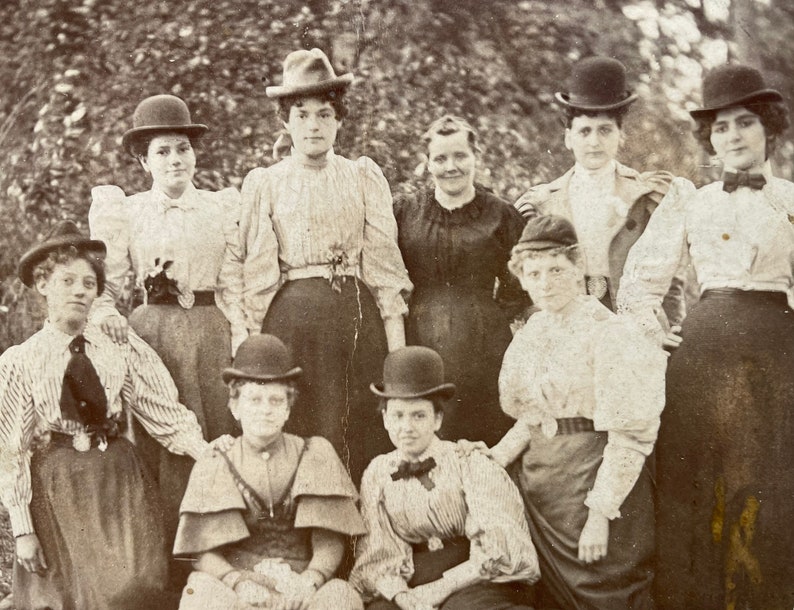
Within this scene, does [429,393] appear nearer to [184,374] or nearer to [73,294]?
[184,374]

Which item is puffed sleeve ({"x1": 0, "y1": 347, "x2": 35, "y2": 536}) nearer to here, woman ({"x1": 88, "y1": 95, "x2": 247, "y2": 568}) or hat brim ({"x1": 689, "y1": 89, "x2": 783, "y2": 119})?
woman ({"x1": 88, "y1": 95, "x2": 247, "y2": 568})

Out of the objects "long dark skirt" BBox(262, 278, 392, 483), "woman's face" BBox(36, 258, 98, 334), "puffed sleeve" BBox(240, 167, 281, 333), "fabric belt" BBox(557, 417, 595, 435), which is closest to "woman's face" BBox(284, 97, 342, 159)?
"puffed sleeve" BBox(240, 167, 281, 333)

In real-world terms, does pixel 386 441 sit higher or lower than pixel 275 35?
lower

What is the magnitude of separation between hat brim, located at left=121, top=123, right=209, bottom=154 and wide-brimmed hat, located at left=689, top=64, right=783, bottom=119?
234 cm

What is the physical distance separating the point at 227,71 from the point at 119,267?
3.72ft

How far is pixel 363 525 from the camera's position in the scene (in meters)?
5.43

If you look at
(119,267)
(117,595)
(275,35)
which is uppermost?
(275,35)

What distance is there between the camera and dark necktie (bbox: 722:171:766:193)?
5520 millimetres

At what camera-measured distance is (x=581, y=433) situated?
5352 mm

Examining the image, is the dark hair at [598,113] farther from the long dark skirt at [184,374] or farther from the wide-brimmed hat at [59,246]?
the wide-brimmed hat at [59,246]

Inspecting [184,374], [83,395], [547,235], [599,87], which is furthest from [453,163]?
[83,395]

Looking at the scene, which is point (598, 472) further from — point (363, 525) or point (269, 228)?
point (269, 228)

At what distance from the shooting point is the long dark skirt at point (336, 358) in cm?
558

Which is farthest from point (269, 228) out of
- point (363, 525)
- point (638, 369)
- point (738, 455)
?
point (738, 455)
